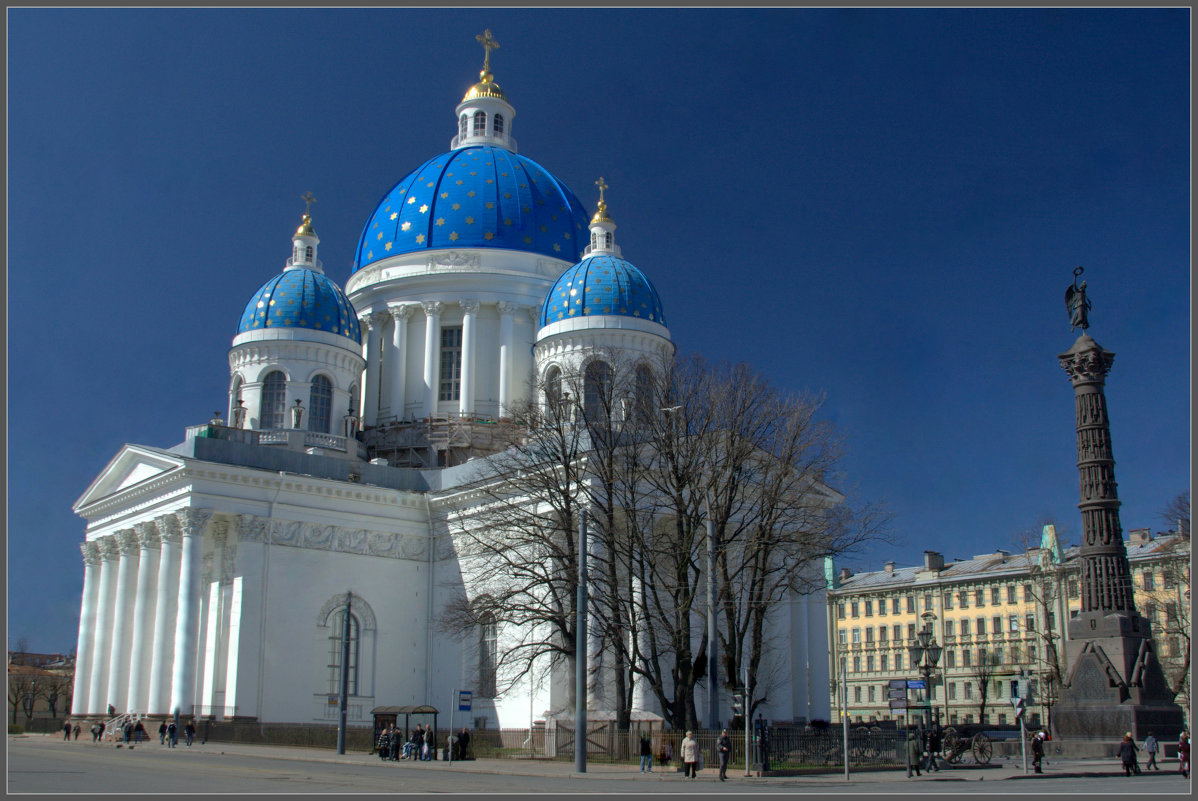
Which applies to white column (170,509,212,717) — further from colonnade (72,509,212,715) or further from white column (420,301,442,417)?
white column (420,301,442,417)

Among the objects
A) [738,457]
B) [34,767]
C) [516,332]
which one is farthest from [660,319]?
[34,767]

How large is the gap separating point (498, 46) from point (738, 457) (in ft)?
127

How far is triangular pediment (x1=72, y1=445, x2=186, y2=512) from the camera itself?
41188 millimetres

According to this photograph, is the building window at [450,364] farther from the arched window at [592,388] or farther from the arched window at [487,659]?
the arched window at [487,659]

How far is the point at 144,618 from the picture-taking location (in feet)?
139

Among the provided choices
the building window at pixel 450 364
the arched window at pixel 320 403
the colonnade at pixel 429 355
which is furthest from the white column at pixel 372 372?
the arched window at pixel 320 403

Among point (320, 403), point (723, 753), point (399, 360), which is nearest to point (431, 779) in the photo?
point (723, 753)

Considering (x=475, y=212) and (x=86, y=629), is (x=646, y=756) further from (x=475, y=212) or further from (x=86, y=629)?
(x=475, y=212)

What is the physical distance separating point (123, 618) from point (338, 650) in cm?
842

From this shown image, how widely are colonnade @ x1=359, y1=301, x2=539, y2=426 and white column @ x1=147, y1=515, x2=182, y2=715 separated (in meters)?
13.7

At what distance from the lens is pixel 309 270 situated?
50.1 m

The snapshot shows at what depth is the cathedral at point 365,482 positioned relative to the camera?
4094 cm

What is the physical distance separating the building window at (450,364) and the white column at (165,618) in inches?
581

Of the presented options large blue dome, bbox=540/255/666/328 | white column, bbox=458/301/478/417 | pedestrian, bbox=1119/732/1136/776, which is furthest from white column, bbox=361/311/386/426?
pedestrian, bbox=1119/732/1136/776
